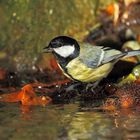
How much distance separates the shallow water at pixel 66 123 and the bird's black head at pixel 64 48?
595 mm

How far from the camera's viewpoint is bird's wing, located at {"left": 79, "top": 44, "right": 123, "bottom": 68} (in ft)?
21.2

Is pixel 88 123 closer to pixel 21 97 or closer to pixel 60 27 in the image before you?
pixel 21 97

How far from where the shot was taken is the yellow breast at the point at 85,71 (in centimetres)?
632

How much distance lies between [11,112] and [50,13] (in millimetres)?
2727

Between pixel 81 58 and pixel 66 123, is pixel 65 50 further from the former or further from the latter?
pixel 66 123

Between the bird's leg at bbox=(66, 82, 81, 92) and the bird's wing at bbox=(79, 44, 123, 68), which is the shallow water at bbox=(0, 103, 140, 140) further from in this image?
the bird's wing at bbox=(79, 44, 123, 68)

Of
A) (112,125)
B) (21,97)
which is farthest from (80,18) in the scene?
(112,125)

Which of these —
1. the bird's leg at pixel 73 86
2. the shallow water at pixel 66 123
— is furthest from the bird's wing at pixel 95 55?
the shallow water at pixel 66 123

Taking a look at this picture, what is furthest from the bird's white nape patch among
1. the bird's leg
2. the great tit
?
the bird's leg

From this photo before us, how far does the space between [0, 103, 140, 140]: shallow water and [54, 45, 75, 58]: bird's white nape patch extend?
2.04 ft

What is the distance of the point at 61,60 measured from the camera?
6379 mm

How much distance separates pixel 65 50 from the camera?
249 inches

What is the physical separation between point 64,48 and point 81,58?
244mm

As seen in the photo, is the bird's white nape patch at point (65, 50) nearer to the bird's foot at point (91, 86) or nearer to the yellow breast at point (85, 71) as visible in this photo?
the yellow breast at point (85, 71)
